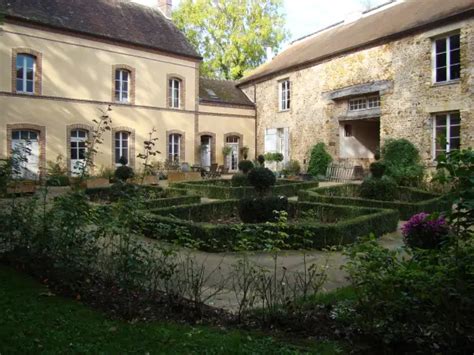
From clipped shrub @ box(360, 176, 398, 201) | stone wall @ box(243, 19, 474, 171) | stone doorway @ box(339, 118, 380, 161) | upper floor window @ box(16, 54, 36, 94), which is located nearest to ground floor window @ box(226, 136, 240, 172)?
stone wall @ box(243, 19, 474, 171)

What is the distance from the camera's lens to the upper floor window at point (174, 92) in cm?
2134

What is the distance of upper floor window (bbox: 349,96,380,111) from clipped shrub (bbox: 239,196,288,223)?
1144 cm

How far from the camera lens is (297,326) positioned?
336 centimetres

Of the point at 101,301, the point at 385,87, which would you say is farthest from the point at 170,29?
the point at 101,301

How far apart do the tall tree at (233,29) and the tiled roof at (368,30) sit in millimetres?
7292

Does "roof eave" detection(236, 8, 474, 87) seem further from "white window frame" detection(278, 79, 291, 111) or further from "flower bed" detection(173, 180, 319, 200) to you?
"flower bed" detection(173, 180, 319, 200)

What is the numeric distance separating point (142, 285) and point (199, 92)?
67.5 feet

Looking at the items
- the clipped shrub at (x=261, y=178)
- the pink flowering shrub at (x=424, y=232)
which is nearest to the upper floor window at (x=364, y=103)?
the clipped shrub at (x=261, y=178)

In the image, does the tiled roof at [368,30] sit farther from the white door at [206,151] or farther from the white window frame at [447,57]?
the white door at [206,151]

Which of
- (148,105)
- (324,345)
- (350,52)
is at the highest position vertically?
(350,52)

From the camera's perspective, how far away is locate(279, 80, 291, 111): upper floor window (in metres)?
22.5

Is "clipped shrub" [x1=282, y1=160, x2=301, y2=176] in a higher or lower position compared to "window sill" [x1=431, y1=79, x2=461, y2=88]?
lower

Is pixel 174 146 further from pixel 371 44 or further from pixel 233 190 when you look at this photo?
pixel 371 44

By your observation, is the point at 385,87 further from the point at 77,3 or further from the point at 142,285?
the point at 142,285
